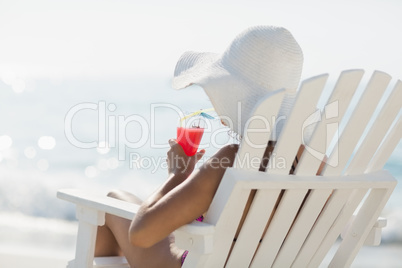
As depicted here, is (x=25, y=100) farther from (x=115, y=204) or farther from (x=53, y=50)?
(x=115, y=204)

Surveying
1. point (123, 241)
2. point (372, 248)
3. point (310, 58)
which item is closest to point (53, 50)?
point (310, 58)

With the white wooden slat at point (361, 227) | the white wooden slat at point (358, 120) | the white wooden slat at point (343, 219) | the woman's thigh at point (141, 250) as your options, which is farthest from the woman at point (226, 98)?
the white wooden slat at point (361, 227)

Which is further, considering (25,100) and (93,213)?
(25,100)

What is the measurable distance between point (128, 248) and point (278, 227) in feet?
Result: 2.30

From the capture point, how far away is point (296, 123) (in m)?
1.95

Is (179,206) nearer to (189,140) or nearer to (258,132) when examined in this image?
(258,132)

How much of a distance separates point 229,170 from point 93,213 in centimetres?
75

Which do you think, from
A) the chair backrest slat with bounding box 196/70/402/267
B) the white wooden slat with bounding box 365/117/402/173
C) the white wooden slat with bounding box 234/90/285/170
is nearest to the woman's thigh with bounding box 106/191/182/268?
the chair backrest slat with bounding box 196/70/402/267

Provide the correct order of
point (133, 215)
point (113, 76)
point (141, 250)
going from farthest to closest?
1. point (113, 76)
2. point (141, 250)
3. point (133, 215)

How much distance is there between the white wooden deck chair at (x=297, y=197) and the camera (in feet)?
6.28

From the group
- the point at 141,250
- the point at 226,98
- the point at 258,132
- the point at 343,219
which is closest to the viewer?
the point at 258,132

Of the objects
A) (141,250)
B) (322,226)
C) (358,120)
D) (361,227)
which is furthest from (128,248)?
(358,120)

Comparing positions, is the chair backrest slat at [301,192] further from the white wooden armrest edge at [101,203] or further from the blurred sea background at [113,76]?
the blurred sea background at [113,76]

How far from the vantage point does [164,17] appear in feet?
40.6
